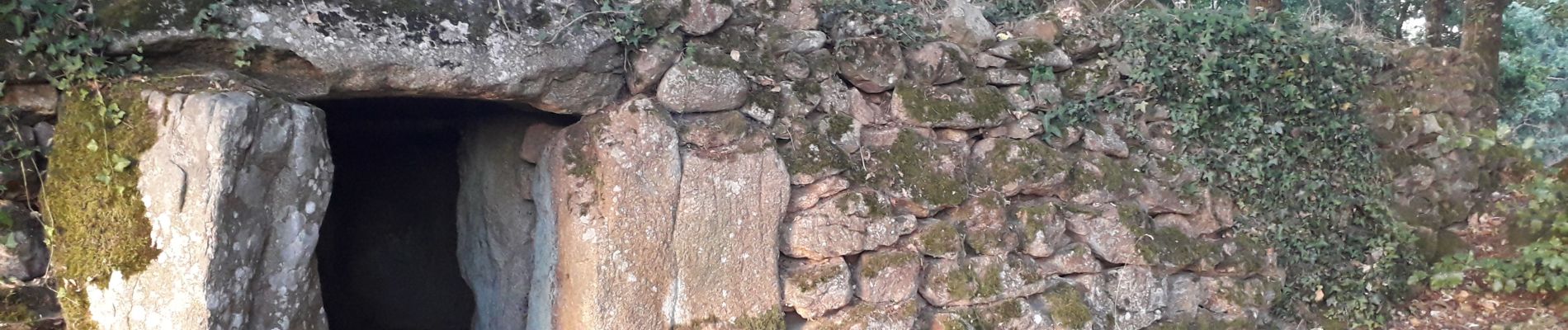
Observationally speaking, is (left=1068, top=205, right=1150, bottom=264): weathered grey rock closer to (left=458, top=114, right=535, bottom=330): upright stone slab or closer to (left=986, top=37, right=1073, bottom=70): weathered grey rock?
(left=986, top=37, right=1073, bottom=70): weathered grey rock

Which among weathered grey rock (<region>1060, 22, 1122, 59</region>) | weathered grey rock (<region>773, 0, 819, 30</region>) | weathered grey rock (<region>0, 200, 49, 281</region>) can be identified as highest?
weathered grey rock (<region>773, 0, 819, 30</region>)

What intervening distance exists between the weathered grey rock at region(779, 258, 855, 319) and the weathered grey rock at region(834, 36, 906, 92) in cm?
74

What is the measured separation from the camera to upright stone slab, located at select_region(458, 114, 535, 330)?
3971 millimetres

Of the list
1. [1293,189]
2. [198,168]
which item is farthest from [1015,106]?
[198,168]

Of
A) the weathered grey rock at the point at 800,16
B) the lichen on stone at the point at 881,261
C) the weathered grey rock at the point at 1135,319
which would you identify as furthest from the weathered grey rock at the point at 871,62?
the weathered grey rock at the point at 1135,319

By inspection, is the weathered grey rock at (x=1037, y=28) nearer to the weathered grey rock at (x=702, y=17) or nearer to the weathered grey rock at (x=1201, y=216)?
the weathered grey rock at (x=1201, y=216)

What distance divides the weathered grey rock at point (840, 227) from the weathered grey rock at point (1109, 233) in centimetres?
98

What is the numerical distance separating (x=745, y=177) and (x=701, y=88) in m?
0.36

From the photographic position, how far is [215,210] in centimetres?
259

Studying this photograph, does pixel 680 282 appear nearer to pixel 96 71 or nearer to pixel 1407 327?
pixel 96 71

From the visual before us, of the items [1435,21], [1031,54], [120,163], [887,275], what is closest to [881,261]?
[887,275]

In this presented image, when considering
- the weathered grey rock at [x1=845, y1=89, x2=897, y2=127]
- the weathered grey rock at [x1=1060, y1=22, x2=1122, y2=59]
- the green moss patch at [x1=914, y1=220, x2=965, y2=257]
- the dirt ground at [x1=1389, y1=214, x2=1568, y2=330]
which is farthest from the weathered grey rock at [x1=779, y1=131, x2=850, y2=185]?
the dirt ground at [x1=1389, y1=214, x2=1568, y2=330]

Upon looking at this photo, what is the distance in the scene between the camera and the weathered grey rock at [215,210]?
2.59 meters

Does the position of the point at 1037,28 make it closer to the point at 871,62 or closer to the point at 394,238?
the point at 871,62
